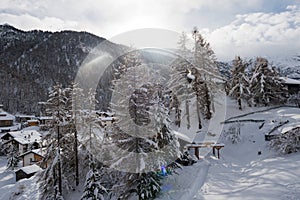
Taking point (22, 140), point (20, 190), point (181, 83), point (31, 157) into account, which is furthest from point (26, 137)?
point (181, 83)

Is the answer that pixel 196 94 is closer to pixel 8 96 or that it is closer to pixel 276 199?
pixel 276 199

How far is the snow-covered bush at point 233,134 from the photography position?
2653 centimetres

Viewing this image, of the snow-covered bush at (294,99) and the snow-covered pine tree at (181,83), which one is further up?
the snow-covered pine tree at (181,83)

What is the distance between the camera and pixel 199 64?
32.3 metres

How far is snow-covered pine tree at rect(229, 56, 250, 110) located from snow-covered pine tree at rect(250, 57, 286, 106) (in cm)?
138

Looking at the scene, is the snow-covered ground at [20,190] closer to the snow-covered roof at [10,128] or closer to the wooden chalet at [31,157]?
the wooden chalet at [31,157]

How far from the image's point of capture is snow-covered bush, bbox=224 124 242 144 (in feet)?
87.0

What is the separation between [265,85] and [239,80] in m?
4.23

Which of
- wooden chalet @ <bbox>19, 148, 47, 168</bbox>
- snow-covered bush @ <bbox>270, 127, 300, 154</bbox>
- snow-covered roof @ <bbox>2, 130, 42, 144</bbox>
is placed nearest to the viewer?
snow-covered bush @ <bbox>270, 127, 300, 154</bbox>

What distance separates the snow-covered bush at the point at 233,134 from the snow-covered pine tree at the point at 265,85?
11151 mm

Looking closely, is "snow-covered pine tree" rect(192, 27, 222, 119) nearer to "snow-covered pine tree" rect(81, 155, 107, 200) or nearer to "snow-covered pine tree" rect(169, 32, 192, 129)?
"snow-covered pine tree" rect(169, 32, 192, 129)

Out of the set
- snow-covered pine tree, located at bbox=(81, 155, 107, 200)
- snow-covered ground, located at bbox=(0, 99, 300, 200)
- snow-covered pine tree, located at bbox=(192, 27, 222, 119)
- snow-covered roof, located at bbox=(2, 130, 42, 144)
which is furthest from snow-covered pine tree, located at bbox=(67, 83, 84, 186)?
snow-covered roof, located at bbox=(2, 130, 42, 144)

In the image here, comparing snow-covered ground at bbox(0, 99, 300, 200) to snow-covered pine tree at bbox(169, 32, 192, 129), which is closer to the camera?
snow-covered ground at bbox(0, 99, 300, 200)

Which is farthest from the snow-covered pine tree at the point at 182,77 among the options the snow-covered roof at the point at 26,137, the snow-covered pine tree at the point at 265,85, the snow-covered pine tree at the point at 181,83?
the snow-covered roof at the point at 26,137
